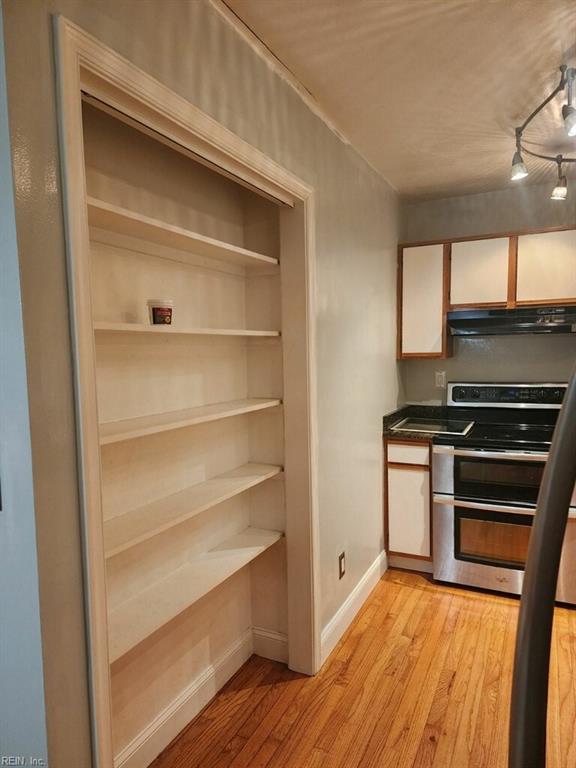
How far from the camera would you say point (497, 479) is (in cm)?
281

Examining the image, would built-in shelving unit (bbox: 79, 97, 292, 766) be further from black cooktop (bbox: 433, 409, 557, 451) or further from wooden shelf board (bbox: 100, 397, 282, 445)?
black cooktop (bbox: 433, 409, 557, 451)

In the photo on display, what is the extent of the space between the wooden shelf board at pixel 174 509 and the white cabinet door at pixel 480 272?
74.4 inches

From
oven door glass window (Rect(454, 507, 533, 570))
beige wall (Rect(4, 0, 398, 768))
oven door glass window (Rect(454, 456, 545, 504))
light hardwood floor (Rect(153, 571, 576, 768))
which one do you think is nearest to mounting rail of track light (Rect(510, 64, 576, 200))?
beige wall (Rect(4, 0, 398, 768))

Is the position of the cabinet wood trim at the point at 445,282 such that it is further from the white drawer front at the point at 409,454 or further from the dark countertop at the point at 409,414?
the white drawer front at the point at 409,454

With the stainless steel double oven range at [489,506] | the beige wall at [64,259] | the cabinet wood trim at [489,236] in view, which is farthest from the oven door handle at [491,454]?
the cabinet wood trim at [489,236]

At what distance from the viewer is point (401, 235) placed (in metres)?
3.54

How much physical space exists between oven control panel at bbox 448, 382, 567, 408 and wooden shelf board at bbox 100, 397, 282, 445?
1.81 meters

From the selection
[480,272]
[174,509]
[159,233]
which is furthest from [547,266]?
[174,509]

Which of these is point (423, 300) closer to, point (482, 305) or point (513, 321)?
point (482, 305)

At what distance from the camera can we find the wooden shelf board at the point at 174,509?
4.58 feet

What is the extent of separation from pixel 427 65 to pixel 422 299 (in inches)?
65.3

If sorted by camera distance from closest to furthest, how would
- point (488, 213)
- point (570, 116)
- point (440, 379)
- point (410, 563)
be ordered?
point (570, 116) < point (410, 563) < point (488, 213) < point (440, 379)

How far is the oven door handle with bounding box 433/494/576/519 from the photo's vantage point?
270 centimetres

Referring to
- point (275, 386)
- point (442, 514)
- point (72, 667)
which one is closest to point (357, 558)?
point (442, 514)
